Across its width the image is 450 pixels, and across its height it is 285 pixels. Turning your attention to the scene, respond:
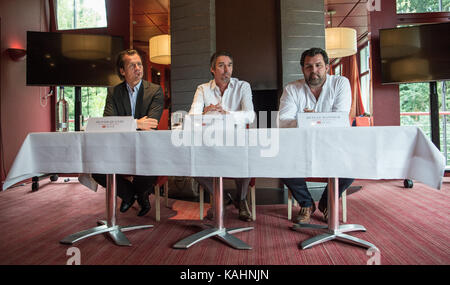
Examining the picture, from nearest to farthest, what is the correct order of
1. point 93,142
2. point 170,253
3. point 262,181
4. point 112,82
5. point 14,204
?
point 93,142 → point 170,253 → point 14,204 → point 262,181 → point 112,82

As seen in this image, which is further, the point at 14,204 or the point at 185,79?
the point at 185,79

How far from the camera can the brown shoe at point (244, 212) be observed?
7.89 feet

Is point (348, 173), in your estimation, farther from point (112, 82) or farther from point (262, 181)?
point (112, 82)

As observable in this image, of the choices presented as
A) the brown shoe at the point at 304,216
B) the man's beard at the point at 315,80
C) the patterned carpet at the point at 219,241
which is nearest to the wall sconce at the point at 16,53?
the patterned carpet at the point at 219,241

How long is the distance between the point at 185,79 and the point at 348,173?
112 inches

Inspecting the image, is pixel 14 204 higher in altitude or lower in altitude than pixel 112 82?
lower

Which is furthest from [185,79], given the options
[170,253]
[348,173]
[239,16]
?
[348,173]

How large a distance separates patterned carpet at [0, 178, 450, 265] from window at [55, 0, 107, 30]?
3.03 metres

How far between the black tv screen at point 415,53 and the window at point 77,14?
14.2ft

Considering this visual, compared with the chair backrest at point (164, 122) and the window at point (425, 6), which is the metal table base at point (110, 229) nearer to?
the chair backrest at point (164, 122)

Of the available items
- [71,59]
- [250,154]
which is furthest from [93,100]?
[250,154]

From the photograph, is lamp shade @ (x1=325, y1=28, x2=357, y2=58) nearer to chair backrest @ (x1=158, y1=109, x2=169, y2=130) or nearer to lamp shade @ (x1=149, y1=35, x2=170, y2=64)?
lamp shade @ (x1=149, y1=35, x2=170, y2=64)

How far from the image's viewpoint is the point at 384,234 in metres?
2.04
